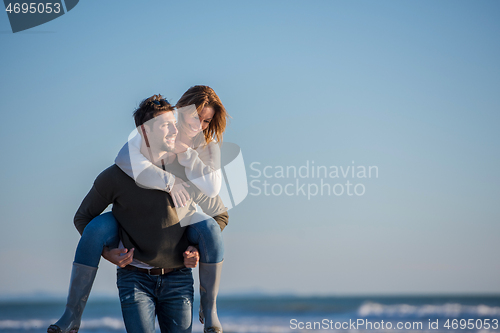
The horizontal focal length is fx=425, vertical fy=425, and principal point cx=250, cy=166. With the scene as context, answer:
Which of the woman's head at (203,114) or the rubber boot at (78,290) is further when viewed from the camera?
the woman's head at (203,114)

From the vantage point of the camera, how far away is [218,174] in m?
2.33

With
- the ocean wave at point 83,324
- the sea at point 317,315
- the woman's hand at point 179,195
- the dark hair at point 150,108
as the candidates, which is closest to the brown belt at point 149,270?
the woman's hand at point 179,195

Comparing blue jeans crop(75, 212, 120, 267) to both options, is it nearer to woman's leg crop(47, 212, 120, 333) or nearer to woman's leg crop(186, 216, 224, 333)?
woman's leg crop(47, 212, 120, 333)

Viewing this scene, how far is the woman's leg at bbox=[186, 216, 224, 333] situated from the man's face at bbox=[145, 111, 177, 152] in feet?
1.48

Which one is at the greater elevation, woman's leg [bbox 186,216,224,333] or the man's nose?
the man's nose

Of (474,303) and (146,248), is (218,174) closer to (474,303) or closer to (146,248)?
(146,248)

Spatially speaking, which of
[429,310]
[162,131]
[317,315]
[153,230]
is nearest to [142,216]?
[153,230]

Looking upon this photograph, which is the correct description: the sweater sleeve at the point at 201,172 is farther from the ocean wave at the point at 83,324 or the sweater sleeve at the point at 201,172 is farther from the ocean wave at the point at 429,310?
the ocean wave at the point at 429,310

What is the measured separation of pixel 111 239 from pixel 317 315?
14.2 meters

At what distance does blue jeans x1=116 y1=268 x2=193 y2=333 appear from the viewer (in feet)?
7.02

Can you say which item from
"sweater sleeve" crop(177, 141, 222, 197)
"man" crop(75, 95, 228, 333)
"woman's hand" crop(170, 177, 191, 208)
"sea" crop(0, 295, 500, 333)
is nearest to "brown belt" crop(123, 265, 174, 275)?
"man" crop(75, 95, 228, 333)

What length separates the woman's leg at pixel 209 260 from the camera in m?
2.23

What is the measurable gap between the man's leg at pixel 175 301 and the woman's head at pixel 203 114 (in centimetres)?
81

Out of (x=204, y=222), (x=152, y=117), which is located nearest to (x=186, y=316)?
(x=204, y=222)
